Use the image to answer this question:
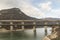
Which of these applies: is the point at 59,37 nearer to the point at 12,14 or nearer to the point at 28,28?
the point at 28,28

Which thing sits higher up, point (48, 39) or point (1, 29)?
point (48, 39)

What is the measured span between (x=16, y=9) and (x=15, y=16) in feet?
7.98

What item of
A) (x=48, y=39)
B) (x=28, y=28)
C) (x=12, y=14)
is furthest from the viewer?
(x=12, y=14)

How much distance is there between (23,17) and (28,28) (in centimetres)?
667

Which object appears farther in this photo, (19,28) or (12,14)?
(12,14)

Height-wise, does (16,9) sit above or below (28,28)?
above

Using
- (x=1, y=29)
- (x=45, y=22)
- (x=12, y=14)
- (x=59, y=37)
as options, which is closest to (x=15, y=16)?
(x=12, y=14)

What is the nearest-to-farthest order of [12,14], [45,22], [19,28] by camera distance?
1. [45,22]
2. [19,28]
3. [12,14]

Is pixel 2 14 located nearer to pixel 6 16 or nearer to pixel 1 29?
pixel 6 16

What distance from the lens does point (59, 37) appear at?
442 inches

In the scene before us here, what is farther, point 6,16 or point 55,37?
point 6,16

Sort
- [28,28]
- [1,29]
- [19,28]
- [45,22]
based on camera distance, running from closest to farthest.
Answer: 1. [45,22]
2. [1,29]
3. [19,28]
4. [28,28]

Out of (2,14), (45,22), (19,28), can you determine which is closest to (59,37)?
(45,22)

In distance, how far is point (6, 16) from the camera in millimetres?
43875
